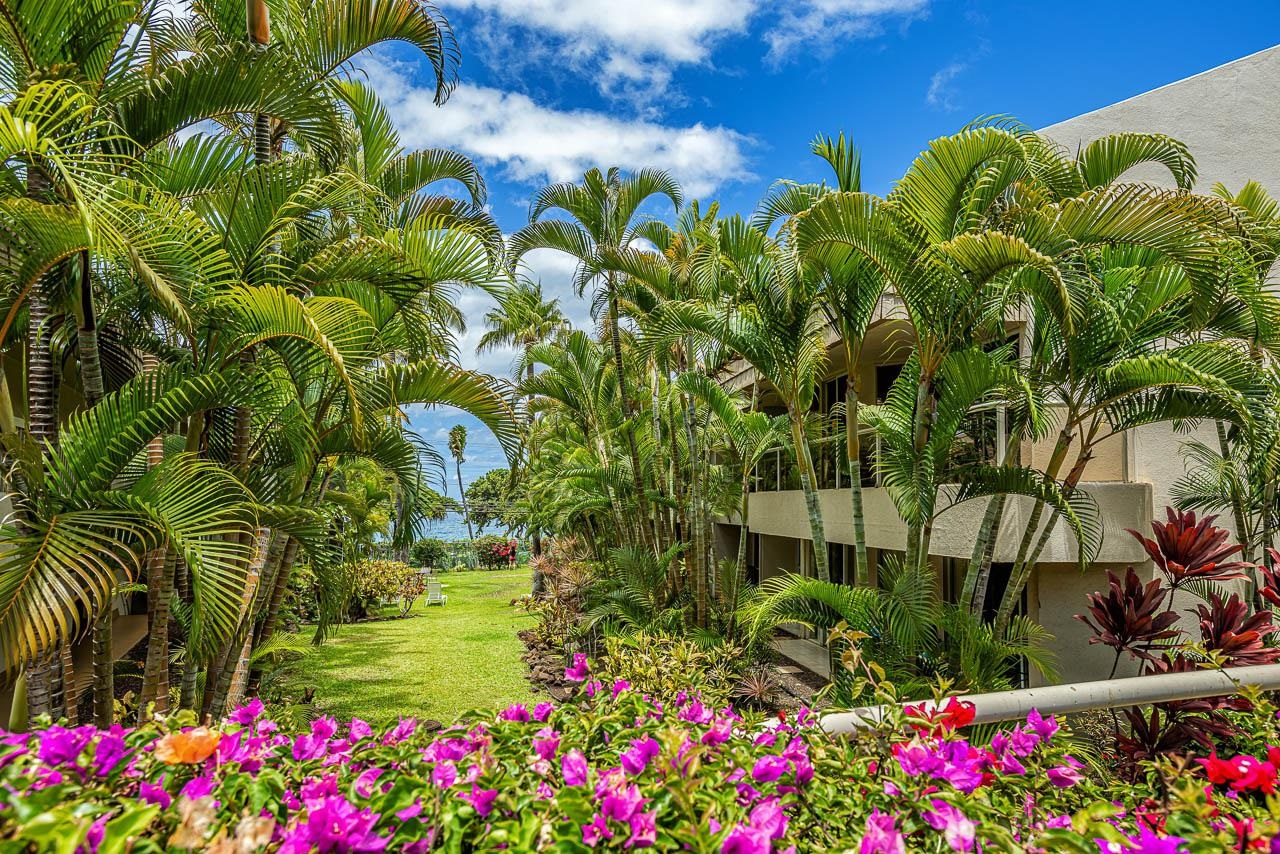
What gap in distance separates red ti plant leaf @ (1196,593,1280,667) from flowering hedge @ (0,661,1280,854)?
356cm

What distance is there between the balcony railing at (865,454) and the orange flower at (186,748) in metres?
6.20

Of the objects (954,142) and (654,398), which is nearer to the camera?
(954,142)

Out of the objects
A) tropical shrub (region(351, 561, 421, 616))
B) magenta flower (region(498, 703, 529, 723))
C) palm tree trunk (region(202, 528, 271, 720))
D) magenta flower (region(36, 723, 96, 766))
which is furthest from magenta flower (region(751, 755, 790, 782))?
tropical shrub (region(351, 561, 421, 616))

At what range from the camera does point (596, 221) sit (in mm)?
10586

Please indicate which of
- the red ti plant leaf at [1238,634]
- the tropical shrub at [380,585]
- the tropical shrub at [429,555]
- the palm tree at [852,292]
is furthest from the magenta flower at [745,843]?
the tropical shrub at [429,555]

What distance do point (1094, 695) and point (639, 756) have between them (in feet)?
5.38

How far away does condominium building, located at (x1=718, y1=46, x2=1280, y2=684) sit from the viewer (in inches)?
290

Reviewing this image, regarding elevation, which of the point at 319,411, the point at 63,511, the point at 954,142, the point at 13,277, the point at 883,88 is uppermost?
the point at 883,88

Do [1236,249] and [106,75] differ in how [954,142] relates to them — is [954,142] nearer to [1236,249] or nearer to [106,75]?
[1236,249]

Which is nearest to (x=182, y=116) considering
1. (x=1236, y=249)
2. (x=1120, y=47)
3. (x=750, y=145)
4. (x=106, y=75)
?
(x=106, y=75)

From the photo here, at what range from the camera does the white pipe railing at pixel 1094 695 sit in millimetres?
1949

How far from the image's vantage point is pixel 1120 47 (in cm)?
1052

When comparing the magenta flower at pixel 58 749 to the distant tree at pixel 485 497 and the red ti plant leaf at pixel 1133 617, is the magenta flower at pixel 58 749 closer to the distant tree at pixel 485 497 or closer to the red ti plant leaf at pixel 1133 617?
the red ti plant leaf at pixel 1133 617

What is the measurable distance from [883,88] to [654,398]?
5.54 metres
